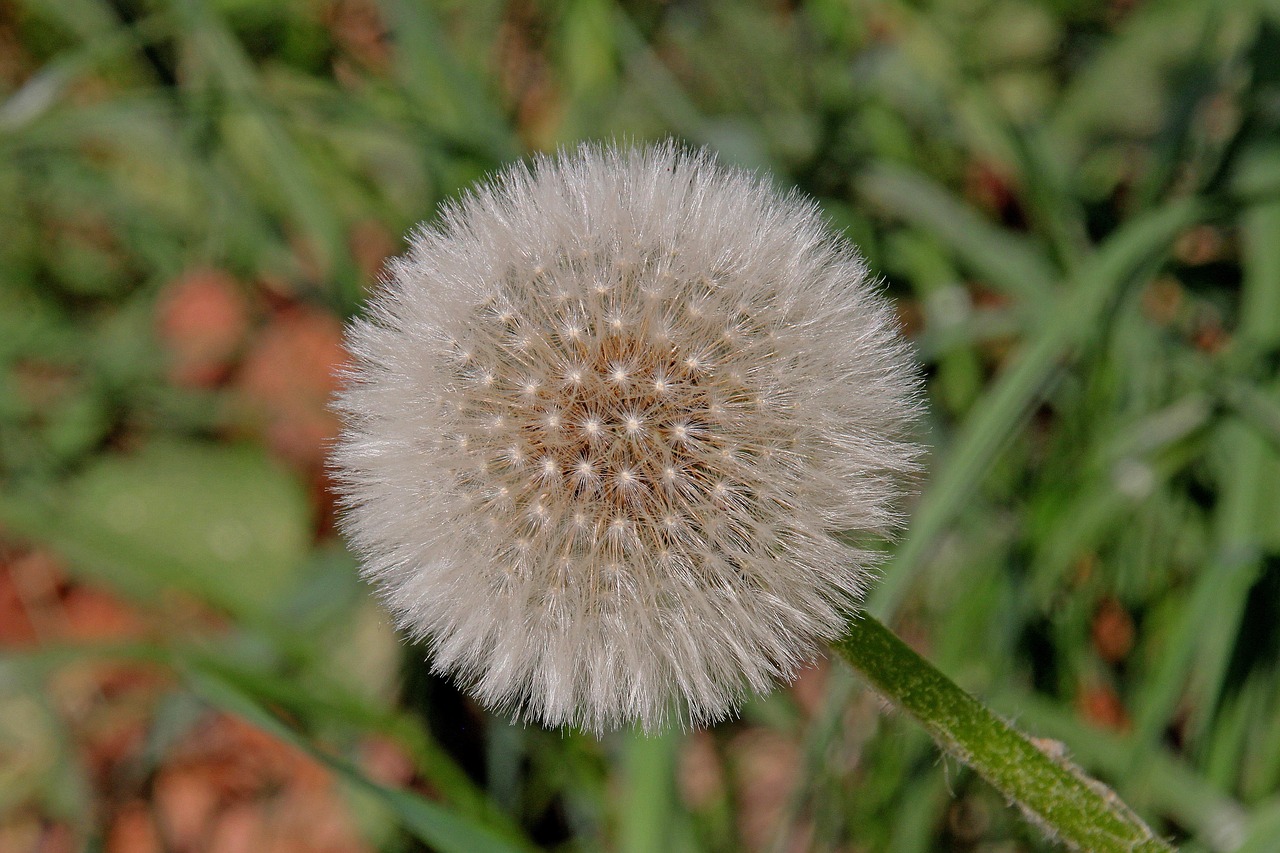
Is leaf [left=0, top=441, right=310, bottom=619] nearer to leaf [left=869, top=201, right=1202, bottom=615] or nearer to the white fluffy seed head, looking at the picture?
the white fluffy seed head

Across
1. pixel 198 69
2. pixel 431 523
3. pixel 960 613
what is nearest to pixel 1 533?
pixel 198 69

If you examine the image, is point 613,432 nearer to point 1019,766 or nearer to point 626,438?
point 626,438

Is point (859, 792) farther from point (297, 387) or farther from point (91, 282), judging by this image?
point (91, 282)

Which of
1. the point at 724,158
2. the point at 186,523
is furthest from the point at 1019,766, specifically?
the point at 186,523

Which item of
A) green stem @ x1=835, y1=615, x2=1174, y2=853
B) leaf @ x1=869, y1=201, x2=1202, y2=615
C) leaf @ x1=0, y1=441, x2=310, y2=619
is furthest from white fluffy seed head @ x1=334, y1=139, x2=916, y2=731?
leaf @ x1=0, y1=441, x2=310, y2=619

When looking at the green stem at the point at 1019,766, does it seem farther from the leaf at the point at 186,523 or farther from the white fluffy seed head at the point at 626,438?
the leaf at the point at 186,523

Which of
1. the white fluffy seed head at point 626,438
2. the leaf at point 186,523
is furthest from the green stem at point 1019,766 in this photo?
the leaf at point 186,523
